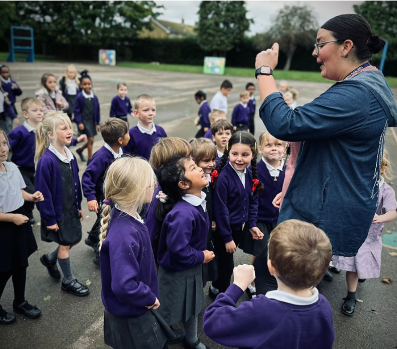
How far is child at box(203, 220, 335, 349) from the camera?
Answer: 1434mm

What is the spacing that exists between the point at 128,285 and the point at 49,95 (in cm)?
643

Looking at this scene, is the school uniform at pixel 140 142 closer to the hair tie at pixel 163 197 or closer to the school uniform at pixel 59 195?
the school uniform at pixel 59 195

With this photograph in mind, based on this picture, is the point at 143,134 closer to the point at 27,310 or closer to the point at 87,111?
the point at 27,310

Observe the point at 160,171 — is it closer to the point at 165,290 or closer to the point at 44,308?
the point at 165,290

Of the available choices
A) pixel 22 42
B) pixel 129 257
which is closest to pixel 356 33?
pixel 129 257

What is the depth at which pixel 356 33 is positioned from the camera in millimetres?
1797

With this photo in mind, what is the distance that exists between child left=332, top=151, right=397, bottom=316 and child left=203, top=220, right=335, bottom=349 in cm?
202

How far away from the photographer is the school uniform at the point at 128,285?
191cm

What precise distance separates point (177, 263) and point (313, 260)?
1.28 meters

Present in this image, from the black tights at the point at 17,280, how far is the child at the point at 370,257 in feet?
9.61

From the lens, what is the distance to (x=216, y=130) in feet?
13.8

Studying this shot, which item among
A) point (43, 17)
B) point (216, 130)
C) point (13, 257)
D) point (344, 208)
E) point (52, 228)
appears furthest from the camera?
point (43, 17)

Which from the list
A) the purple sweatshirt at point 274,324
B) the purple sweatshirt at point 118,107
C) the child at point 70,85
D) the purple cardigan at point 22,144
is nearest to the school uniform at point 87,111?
the purple sweatshirt at point 118,107

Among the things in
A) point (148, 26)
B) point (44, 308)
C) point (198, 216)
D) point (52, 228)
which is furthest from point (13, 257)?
point (148, 26)
